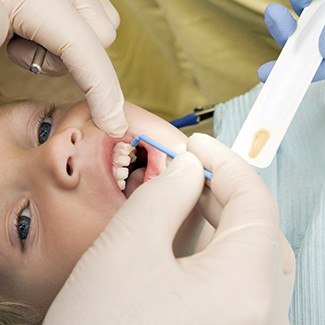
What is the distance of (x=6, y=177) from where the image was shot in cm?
134

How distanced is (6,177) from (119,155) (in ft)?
0.86

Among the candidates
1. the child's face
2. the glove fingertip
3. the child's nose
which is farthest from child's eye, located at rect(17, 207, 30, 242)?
the glove fingertip

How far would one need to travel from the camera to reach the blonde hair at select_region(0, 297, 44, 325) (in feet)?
4.29

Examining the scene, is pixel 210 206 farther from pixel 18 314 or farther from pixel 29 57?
pixel 29 57

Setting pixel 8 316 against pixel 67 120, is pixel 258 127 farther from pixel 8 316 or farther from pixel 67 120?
pixel 8 316

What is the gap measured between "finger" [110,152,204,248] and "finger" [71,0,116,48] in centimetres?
53

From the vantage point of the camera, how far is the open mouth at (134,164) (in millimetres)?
1309

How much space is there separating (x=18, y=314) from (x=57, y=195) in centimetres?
29

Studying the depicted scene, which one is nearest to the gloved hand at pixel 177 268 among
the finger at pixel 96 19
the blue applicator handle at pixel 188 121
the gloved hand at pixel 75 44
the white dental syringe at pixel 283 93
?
the white dental syringe at pixel 283 93

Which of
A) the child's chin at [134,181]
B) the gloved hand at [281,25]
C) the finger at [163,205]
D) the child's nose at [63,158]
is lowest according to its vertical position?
the child's chin at [134,181]

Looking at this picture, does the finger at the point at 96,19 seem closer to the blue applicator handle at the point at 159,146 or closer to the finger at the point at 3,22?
the finger at the point at 3,22

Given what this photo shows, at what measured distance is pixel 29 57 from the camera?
147 centimetres

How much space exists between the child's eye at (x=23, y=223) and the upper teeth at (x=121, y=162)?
0.74 ft

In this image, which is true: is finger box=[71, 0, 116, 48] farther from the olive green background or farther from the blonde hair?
the blonde hair
